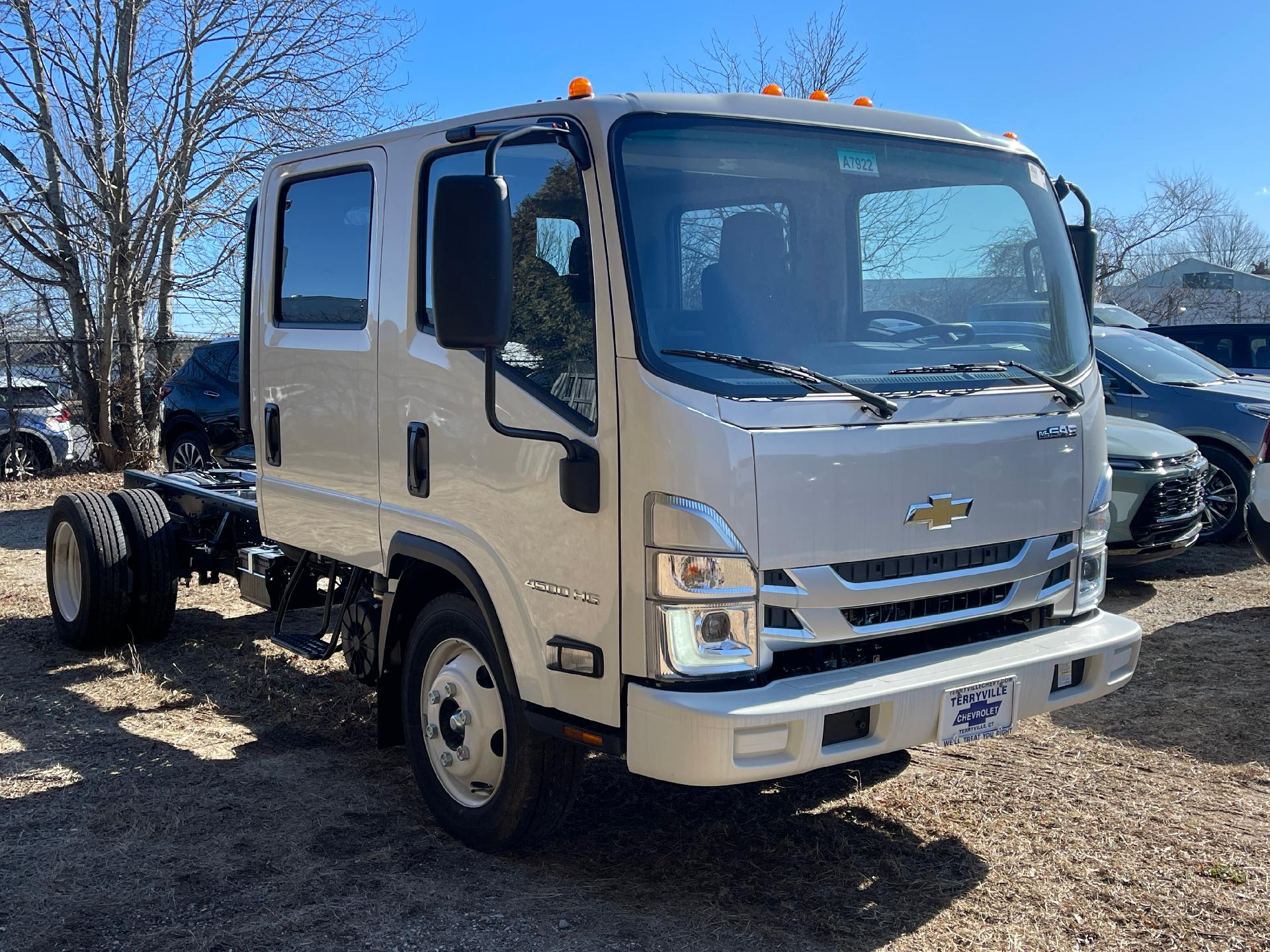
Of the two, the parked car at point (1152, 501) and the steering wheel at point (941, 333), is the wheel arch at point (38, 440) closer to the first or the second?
the parked car at point (1152, 501)

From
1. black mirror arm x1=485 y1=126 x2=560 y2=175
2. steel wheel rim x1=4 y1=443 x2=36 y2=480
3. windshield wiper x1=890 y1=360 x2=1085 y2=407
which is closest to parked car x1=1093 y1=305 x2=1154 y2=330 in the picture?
windshield wiper x1=890 y1=360 x2=1085 y2=407

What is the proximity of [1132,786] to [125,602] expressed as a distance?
5414mm

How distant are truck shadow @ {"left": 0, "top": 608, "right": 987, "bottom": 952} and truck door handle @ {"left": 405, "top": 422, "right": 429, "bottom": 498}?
4.23 ft

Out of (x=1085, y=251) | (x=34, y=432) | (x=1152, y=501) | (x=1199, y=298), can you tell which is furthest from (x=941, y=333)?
(x=1199, y=298)

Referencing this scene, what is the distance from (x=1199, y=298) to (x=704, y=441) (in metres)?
35.4

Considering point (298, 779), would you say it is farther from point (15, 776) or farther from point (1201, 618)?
point (1201, 618)

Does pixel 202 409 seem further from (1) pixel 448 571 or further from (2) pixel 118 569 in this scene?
(1) pixel 448 571

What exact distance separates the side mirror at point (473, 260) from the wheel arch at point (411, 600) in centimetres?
95

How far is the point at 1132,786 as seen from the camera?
195 inches


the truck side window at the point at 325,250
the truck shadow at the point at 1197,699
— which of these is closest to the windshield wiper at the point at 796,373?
the truck side window at the point at 325,250

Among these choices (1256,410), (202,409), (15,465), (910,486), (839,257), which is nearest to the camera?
(910,486)

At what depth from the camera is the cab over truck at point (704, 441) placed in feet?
11.3

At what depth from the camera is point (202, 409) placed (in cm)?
1370

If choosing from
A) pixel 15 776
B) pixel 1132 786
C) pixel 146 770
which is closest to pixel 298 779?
pixel 146 770
